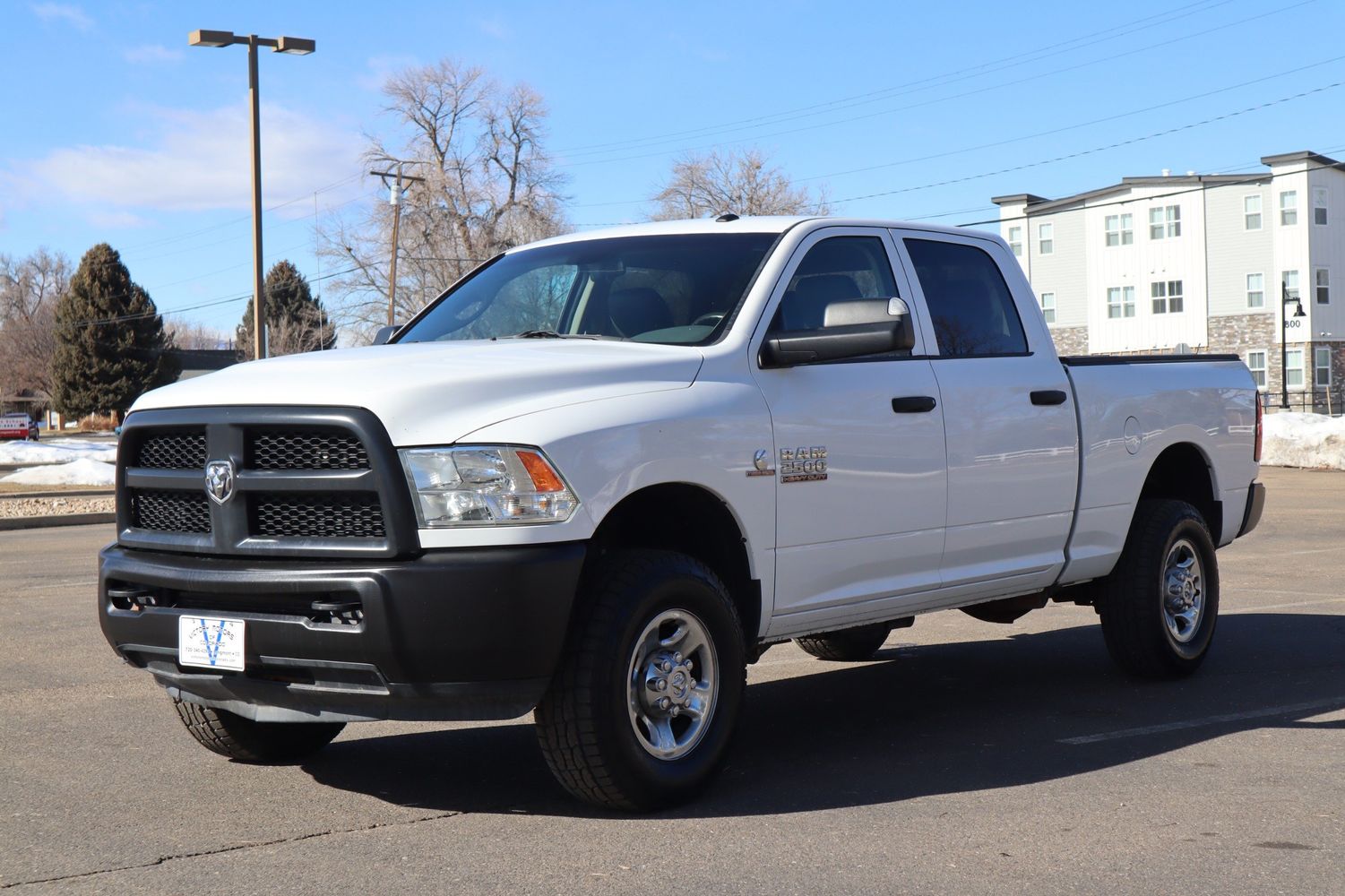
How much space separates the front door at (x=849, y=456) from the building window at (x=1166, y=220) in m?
57.0

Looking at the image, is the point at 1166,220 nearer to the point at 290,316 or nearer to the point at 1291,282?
the point at 1291,282

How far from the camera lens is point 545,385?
4871 mm

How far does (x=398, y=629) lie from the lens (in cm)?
448

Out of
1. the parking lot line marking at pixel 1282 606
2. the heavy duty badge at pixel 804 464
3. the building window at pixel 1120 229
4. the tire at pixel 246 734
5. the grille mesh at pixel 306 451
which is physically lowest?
the parking lot line marking at pixel 1282 606

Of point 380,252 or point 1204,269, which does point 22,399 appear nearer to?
point 380,252

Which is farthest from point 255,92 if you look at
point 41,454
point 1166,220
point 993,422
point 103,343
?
point 103,343

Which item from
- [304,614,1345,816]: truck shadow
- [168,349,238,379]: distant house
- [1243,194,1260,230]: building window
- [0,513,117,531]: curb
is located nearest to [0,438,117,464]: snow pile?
[0,513,117,531]: curb

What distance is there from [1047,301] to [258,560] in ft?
206

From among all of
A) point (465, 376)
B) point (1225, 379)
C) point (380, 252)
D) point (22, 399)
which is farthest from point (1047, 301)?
point (22, 399)

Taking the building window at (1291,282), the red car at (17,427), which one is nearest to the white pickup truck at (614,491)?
the building window at (1291,282)

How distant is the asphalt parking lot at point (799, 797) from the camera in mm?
4332

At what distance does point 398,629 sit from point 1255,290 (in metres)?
59.1

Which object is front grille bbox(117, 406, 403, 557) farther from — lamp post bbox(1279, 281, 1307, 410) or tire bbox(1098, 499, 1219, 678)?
lamp post bbox(1279, 281, 1307, 410)

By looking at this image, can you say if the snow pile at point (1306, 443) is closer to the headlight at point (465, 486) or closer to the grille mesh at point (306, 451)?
the headlight at point (465, 486)
